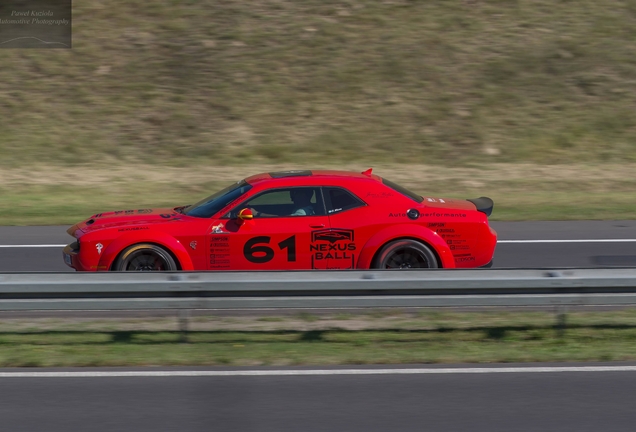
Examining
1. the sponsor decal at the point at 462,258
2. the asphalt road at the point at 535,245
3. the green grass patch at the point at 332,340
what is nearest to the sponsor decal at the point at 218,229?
the green grass patch at the point at 332,340

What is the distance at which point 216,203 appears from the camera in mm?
9773

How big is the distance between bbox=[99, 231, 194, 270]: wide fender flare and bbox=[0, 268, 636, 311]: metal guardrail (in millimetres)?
1731

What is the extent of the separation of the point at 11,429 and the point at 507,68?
68.8 ft

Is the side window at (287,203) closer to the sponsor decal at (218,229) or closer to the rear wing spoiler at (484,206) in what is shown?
the sponsor decal at (218,229)

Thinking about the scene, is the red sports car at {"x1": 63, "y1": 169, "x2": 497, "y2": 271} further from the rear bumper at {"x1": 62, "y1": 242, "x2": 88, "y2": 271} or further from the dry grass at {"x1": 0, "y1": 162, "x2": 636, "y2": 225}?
the dry grass at {"x1": 0, "y1": 162, "x2": 636, "y2": 225}

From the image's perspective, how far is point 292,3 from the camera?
2719 cm

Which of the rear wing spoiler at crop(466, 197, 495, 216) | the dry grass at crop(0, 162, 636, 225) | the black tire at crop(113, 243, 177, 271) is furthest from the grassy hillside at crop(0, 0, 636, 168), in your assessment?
the black tire at crop(113, 243, 177, 271)

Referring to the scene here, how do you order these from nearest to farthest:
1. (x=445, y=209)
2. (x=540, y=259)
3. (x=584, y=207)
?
(x=445, y=209), (x=540, y=259), (x=584, y=207)

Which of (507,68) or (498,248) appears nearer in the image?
(498,248)

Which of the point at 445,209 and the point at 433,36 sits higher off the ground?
the point at 433,36

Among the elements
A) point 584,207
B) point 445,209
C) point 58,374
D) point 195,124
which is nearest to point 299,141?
point 195,124

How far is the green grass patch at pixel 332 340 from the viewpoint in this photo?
703 cm

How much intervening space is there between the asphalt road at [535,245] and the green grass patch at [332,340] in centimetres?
302

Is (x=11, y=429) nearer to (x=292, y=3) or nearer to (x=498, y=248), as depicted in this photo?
(x=498, y=248)
